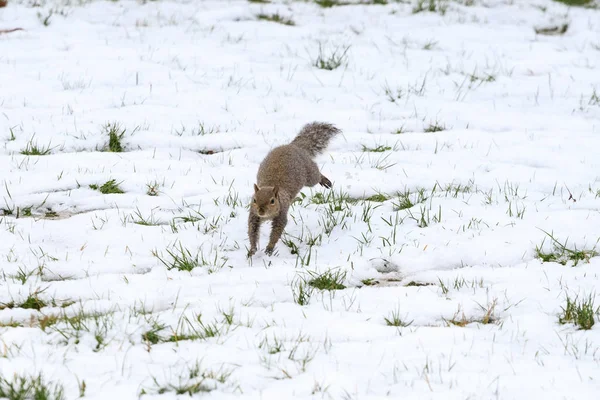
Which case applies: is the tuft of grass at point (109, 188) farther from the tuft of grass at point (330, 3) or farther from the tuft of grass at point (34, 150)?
the tuft of grass at point (330, 3)

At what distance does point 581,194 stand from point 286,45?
5348mm

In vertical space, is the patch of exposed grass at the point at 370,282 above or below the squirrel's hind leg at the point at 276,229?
below

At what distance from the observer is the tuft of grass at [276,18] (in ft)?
37.8

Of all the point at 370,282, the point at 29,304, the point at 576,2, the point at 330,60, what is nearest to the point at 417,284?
the point at 370,282

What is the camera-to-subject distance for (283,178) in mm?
5602

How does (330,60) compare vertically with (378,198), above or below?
above

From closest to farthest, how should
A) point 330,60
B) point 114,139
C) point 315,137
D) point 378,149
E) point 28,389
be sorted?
1. point 28,389
2. point 315,137
3. point 114,139
4. point 378,149
5. point 330,60

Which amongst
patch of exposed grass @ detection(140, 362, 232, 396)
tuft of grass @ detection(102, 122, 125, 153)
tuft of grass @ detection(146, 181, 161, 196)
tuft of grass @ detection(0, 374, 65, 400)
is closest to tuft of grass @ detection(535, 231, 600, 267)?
patch of exposed grass @ detection(140, 362, 232, 396)

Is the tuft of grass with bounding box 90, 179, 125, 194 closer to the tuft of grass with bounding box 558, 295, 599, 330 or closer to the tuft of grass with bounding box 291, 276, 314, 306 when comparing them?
the tuft of grass with bounding box 291, 276, 314, 306

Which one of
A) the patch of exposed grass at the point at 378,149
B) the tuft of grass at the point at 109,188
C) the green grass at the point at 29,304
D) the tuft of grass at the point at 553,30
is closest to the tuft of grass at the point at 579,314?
the green grass at the point at 29,304

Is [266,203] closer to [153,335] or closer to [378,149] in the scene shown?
[153,335]

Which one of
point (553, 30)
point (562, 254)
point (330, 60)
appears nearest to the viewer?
point (562, 254)

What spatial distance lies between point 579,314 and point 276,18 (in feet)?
28.7

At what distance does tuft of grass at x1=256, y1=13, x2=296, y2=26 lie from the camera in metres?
11.5
